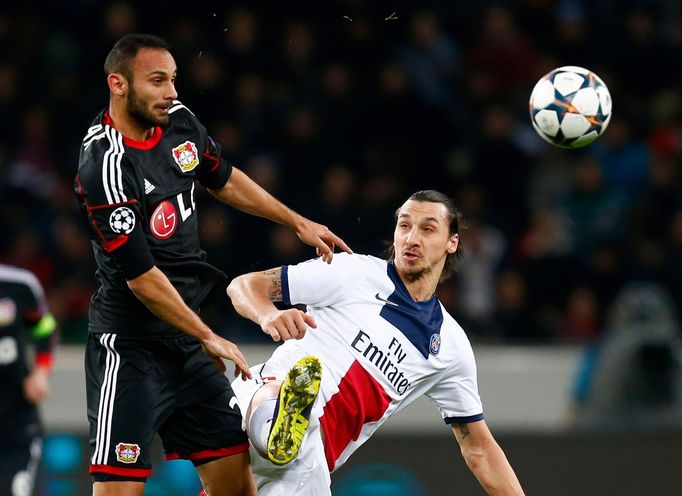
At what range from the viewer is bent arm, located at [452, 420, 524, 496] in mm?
5195

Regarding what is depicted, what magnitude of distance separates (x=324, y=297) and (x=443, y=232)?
56 cm

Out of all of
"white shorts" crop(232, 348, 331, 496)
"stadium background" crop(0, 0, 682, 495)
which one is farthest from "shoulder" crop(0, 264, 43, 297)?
"white shorts" crop(232, 348, 331, 496)

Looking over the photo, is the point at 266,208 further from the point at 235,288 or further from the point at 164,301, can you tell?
the point at 164,301

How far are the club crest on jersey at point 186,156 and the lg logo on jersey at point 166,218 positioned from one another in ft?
0.38

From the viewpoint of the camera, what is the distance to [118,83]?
14.8 ft

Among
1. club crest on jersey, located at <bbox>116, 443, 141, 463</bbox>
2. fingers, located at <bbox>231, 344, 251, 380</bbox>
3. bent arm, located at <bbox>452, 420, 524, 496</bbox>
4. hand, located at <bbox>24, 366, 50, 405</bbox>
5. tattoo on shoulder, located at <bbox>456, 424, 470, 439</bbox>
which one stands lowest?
bent arm, located at <bbox>452, 420, 524, 496</bbox>

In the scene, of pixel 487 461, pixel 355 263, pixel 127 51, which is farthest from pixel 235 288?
pixel 487 461

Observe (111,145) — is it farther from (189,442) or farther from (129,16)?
(129,16)

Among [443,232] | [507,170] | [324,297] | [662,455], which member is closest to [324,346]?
[324,297]

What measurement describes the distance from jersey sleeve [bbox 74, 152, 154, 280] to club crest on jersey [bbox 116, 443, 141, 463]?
647mm

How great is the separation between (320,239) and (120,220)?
0.94 metres

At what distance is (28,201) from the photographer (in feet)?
30.5

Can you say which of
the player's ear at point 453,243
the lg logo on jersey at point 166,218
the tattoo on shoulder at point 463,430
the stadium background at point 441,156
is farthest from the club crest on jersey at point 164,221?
the stadium background at point 441,156

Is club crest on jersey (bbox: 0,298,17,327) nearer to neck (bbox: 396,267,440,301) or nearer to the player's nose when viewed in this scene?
neck (bbox: 396,267,440,301)
